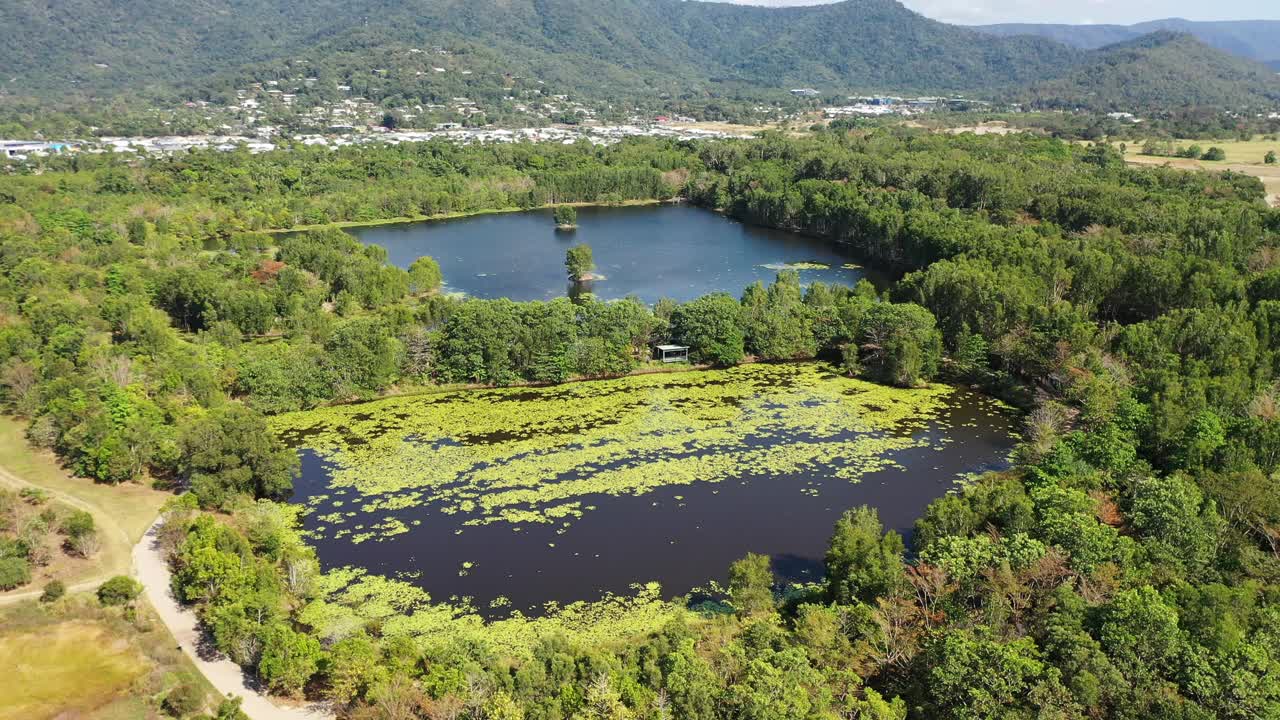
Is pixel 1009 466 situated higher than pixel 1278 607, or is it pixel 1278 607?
pixel 1278 607

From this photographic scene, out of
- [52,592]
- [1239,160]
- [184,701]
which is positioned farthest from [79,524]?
[1239,160]

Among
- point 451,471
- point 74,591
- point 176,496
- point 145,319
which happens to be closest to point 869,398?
point 451,471

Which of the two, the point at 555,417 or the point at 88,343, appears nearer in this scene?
the point at 555,417

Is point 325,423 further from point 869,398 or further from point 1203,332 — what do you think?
point 1203,332

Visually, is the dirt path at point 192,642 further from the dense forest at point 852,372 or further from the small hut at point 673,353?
the small hut at point 673,353

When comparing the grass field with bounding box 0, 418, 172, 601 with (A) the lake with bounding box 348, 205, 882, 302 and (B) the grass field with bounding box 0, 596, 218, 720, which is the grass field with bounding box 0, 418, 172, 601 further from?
(A) the lake with bounding box 348, 205, 882, 302

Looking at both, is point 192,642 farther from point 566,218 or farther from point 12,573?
point 566,218

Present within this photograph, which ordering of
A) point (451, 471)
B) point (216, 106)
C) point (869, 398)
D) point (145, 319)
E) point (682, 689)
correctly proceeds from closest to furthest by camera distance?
1. point (682, 689)
2. point (451, 471)
3. point (869, 398)
4. point (145, 319)
5. point (216, 106)
